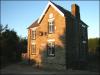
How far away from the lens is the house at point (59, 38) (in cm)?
3400

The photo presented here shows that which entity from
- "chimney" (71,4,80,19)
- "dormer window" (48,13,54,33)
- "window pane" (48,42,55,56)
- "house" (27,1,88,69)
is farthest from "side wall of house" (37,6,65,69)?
"chimney" (71,4,80,19)

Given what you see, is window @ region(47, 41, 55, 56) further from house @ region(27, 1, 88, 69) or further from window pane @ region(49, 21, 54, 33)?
window pane @ region(49, 21, 54, 33)

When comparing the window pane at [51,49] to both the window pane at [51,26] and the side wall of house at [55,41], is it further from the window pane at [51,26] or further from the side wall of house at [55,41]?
the window pane at [51,26]

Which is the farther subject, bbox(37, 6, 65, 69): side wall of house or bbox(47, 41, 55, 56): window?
bbox(47, 41, 55, 56): window

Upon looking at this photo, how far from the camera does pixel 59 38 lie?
3462cm

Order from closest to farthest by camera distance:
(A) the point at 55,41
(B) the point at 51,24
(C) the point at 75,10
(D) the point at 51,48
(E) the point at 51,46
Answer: (A) the point at 55,41 < (D) the point at 51,48 < (E) the point at 51,46 < (B) the point at 51,24 < (C) the point at 75,10

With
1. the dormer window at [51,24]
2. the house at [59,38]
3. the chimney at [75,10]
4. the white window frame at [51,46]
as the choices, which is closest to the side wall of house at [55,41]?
the house at [59,38]

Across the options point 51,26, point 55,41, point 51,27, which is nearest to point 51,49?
point 55,41

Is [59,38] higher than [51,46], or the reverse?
[59,38]

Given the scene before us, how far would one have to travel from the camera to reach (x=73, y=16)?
1470 inches

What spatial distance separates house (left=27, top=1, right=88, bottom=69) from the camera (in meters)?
34.0

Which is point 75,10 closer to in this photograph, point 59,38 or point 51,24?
point 51,24

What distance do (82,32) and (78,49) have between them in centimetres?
411

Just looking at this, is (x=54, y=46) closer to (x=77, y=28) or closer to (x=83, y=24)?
(x=77, y=28)
